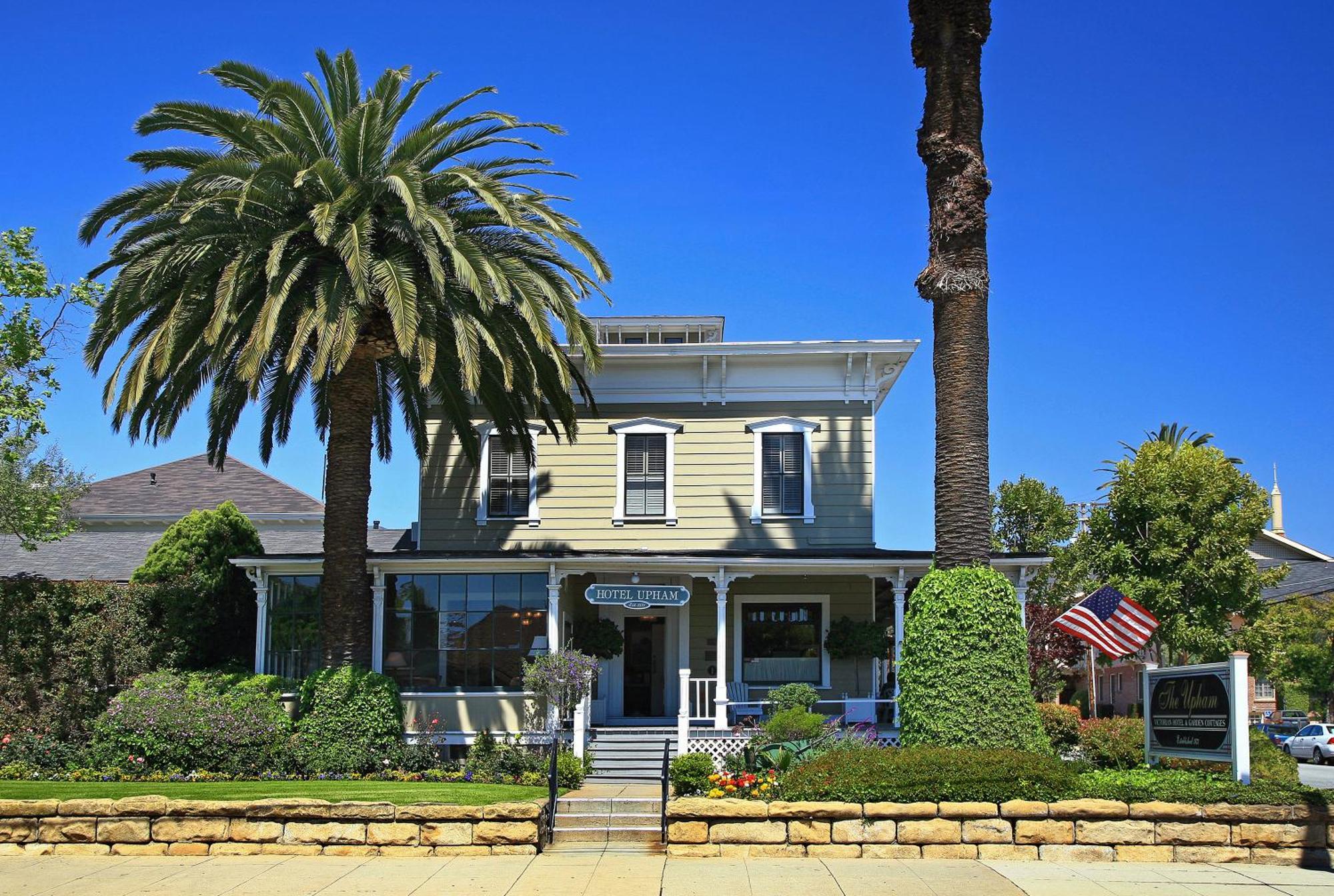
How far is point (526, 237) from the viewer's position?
21266 mm

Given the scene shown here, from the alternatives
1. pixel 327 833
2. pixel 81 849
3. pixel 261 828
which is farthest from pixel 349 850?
pixel 81 849

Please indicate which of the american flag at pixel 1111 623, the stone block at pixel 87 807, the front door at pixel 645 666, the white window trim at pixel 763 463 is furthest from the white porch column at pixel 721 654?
the stone block at pixel 87 807

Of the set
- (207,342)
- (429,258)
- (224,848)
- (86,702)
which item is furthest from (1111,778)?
(86,702)

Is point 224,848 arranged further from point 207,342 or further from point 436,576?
point 436,576

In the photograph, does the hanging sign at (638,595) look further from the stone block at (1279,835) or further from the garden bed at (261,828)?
the stone block at (1279,835)

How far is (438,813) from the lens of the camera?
13.2m

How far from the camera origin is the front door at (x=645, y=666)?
24609 mm

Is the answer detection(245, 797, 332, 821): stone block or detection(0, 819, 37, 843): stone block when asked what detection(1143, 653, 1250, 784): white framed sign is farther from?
detection(0, 819, 37, 843): stone block

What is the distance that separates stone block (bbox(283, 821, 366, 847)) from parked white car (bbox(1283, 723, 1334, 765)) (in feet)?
111

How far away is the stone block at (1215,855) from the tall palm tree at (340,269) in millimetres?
11259

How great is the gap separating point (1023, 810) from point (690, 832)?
3488mm

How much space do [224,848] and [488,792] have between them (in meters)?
3.75

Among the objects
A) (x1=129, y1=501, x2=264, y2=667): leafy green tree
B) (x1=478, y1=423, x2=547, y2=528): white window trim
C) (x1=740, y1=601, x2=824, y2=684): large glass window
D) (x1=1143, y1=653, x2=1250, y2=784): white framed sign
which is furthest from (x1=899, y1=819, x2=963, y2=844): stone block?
(x1=129, y1=501, x2=264, y2=667): leafy green tree

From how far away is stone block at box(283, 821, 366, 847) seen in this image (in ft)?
43.1
